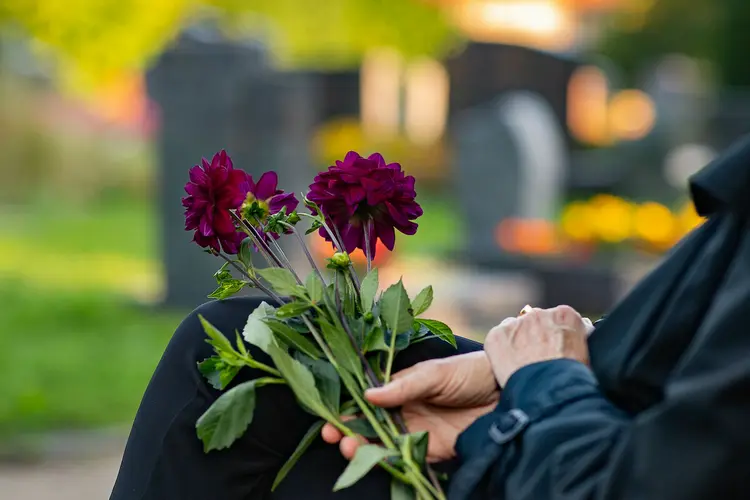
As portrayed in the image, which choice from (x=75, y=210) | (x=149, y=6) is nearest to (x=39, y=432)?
(x=149, y=6)

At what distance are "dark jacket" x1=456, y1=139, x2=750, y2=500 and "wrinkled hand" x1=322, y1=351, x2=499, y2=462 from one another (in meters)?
0.05

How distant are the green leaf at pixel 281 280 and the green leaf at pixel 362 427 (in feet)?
0.60

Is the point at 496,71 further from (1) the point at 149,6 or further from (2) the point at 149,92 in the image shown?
(2) the point at 149,92

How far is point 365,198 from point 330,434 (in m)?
0.32

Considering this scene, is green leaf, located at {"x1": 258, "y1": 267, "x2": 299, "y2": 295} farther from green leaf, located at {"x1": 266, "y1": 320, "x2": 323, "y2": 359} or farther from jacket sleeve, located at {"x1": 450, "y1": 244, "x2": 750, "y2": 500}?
jacket sleeve, located at {"x1": 450, "y1": 244, "x2": 750, "y2": 500}

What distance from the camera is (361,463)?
1371 millimetres

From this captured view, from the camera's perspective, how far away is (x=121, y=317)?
27.7 ft

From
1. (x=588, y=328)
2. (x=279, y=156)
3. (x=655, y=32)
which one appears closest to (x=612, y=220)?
(x=279, y=156)

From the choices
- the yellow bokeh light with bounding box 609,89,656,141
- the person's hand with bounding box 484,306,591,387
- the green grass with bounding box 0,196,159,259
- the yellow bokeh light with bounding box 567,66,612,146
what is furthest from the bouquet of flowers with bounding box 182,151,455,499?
the yellow bokeh light with bounding box 609,89,656,141

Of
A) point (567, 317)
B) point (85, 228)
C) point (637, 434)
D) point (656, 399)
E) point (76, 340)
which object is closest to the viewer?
point (637, 434)

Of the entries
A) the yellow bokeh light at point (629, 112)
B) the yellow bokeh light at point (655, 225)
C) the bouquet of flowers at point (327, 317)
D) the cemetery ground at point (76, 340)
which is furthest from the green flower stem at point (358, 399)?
the yellow bokeh light at point (629, 112)

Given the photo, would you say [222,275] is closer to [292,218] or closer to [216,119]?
[292,218]

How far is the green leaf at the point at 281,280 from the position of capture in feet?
4.91

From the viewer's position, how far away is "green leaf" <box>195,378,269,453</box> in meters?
1.43
